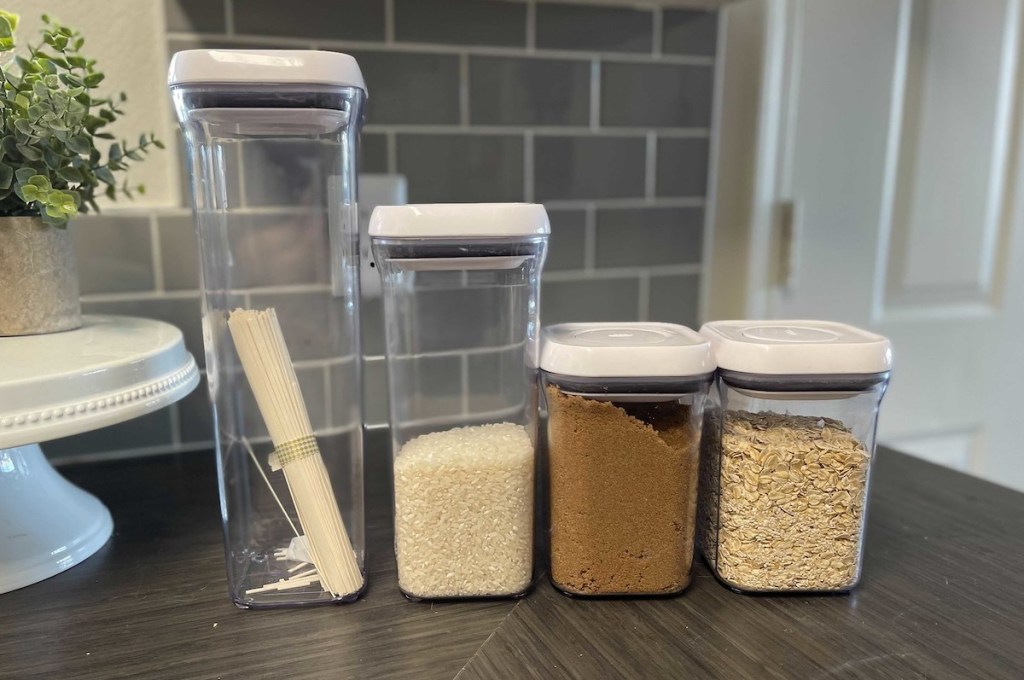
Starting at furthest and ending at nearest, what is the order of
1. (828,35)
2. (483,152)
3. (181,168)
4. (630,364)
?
(828,35) → (483,152) → (181,168) → (630,364)

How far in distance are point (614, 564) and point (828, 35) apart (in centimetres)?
82

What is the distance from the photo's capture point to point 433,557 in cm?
51

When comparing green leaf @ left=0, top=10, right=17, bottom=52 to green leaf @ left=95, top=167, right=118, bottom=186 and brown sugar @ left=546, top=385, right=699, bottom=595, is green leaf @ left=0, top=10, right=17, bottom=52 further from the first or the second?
brown sugar @ left=546, top=385, right=699, bottom=595

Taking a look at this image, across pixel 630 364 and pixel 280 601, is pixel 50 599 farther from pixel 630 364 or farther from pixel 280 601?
pixel 630 364

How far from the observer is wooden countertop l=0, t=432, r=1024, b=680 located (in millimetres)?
456

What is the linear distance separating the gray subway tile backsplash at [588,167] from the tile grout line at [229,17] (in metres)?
0.36

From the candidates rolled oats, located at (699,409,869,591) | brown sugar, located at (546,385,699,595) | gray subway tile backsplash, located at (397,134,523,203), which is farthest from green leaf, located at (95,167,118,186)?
rolled oats, located at (699,409,869,591)

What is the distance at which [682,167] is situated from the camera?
99 centimetres

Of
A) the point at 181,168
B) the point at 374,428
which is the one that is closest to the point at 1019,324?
the point at 374,428

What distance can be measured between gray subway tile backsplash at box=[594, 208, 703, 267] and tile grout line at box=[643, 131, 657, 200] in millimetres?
25

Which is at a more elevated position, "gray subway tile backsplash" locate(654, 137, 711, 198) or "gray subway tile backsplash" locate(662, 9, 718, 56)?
"gray subway tile backsplash" locate(662, 9, 718, 56)

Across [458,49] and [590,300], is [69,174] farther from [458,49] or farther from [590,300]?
[590,300]

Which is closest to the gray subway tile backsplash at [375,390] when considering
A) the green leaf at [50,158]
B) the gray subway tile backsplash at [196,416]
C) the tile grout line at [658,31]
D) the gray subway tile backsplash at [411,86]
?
the gray subway tile backsplash at [196,416]

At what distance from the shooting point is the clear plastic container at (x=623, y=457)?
0.49m
